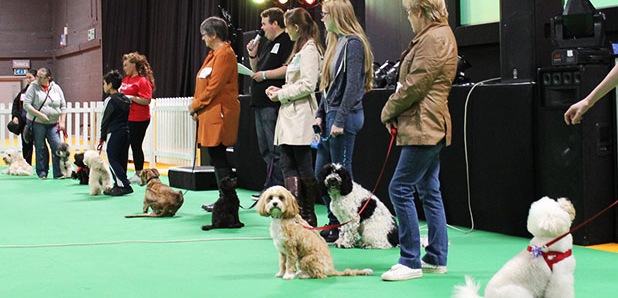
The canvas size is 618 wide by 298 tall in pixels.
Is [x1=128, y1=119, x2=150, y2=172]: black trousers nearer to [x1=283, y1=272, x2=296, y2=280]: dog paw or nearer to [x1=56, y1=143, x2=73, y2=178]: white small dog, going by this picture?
[x1=56, y1=143, x2=73, y2=178]: white small dog

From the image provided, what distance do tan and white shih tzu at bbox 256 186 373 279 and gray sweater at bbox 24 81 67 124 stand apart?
21.4 feet

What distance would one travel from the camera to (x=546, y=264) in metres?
2.60

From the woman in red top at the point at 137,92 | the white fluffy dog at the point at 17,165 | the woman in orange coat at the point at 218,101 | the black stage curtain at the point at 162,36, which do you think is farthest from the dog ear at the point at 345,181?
the black stage curtain at the point at 162,36

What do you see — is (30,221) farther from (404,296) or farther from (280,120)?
(404,296)

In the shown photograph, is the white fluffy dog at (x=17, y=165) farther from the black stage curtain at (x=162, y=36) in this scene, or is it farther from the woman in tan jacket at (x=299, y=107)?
the woman in tan jacket at (x=299, y=107)

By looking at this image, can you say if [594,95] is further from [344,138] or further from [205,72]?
[205,72]

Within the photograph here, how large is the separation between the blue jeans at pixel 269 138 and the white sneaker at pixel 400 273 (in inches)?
96.5

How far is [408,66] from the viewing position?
136 inches

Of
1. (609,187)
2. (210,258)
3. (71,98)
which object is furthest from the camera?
(71,98)

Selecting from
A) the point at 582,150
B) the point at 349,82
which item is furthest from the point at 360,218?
the point at 582,150

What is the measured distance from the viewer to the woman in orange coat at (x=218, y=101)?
18.2 feet

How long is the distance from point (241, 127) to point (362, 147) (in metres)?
2.26

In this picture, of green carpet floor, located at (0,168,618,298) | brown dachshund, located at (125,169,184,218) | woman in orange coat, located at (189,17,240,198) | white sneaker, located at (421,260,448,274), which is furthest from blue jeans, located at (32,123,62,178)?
white sneaker, located at (421,260,448,274)

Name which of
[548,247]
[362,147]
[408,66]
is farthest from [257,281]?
[362,147]
